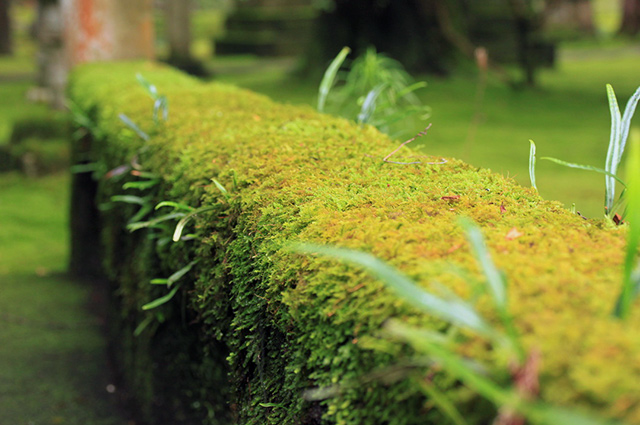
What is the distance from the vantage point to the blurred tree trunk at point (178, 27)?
14.3 metres

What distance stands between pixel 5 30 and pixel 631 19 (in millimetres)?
18681

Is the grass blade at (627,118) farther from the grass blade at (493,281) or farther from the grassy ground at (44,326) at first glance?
the grassy ground at (44,326)

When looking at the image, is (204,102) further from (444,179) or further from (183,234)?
(444,179)

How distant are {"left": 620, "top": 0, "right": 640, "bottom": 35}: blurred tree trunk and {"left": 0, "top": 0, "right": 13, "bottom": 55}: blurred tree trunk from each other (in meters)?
18.2

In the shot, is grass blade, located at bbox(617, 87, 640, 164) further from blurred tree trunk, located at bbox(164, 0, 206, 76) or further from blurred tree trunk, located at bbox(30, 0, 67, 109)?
blurred tree trunk, located at bbox(164, 0, 206, 76)

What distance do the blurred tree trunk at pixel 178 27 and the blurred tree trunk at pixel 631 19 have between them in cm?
1452

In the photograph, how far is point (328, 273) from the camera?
1091mm

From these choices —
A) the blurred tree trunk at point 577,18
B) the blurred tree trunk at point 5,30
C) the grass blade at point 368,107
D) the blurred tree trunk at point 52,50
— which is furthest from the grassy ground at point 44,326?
the blurred tree trunk at point 577,18

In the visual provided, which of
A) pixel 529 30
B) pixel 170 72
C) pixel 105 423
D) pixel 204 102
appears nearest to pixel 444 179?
pixel 204 102

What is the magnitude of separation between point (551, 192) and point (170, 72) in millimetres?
3445

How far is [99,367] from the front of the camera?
369 cm

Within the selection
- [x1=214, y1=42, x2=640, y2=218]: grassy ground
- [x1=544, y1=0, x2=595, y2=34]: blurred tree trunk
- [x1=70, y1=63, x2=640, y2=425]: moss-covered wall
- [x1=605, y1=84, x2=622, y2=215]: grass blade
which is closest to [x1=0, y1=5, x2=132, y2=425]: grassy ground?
[x1=70, y1=63, x2=640, y2=425]: moss-covered wall

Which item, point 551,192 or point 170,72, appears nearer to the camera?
point 170,72

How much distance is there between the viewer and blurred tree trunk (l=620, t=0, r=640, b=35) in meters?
22.0
